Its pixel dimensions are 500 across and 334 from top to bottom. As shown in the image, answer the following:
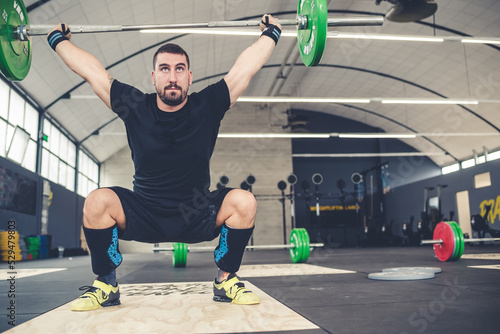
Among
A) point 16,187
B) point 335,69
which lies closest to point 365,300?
point 16,187

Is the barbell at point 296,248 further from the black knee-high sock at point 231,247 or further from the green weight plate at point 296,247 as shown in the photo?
the black knee-high sock at point 231,247

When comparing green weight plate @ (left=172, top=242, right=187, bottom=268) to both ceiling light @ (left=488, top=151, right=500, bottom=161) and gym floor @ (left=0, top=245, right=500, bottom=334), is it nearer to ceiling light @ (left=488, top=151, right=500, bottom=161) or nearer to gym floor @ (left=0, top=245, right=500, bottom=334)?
gym floor @ (left=0, top=245, right=500, bottom=334)

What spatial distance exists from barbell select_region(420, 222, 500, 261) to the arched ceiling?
3.67m

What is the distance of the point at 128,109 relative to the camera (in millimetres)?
1472

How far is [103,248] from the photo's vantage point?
4.61 feet

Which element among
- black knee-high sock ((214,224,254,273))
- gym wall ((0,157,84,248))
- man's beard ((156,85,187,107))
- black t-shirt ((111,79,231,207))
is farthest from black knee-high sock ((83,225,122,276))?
gym wall ((0,157,84,248))

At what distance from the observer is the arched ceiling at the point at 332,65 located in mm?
6047

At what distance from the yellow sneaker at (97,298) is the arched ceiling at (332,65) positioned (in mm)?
4469

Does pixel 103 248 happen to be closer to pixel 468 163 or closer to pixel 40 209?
pixel 40 209

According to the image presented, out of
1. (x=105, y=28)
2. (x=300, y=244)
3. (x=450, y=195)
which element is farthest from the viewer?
(x=450, y=195)

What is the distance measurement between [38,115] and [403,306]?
7378 mm

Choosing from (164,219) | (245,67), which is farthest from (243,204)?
(245,67)

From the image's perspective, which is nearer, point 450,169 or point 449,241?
point 449,241

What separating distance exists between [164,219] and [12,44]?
1101 millimetres
